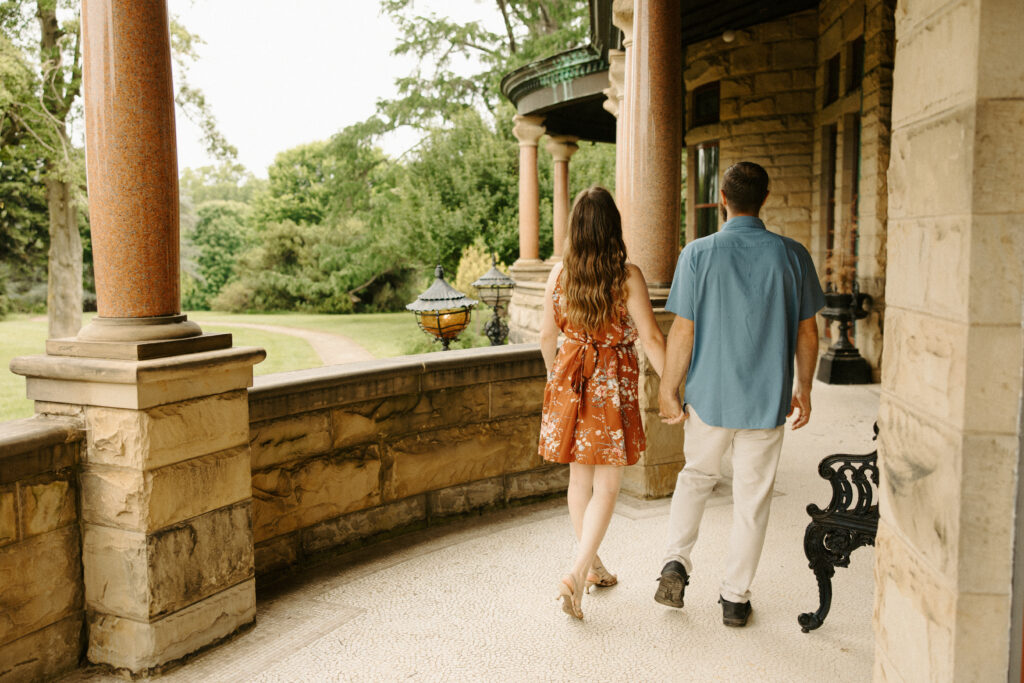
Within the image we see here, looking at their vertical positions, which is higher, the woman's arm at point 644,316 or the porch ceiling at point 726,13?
the porch ceiling at point 726,13

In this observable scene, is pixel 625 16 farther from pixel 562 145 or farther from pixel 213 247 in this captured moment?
pixel 213 247

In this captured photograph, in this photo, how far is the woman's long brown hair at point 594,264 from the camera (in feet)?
10.2

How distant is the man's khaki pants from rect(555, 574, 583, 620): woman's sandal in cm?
43

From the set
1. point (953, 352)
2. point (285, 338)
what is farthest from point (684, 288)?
point (285, 338)

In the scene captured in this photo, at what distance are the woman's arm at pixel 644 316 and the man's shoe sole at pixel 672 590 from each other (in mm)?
848

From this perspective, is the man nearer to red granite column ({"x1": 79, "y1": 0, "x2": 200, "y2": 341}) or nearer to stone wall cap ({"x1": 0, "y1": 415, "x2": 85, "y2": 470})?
red granite column ({"x1": 79, "y1": 0, "x2": 200, "y2": 341})

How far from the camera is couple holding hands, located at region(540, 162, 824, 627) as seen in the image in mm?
2998

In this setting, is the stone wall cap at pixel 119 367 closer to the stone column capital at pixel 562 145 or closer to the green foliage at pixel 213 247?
the stone column capital at pixel 562 145

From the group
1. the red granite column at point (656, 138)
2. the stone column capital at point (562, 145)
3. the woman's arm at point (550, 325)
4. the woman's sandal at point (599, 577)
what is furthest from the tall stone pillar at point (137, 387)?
the stone column capital at point (562, 145)

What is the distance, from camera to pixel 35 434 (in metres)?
2.76

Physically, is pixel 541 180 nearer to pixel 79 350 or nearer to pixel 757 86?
pixel 757 86

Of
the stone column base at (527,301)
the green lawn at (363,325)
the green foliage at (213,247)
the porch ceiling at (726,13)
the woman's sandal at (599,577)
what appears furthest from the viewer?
the green foliage at (213,247)

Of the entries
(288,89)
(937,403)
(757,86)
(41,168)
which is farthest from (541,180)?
(288,89)

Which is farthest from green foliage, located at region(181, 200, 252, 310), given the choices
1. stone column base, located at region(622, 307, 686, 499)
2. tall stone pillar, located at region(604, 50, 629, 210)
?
stone column base, located at region(622, 307, 686, 499)
